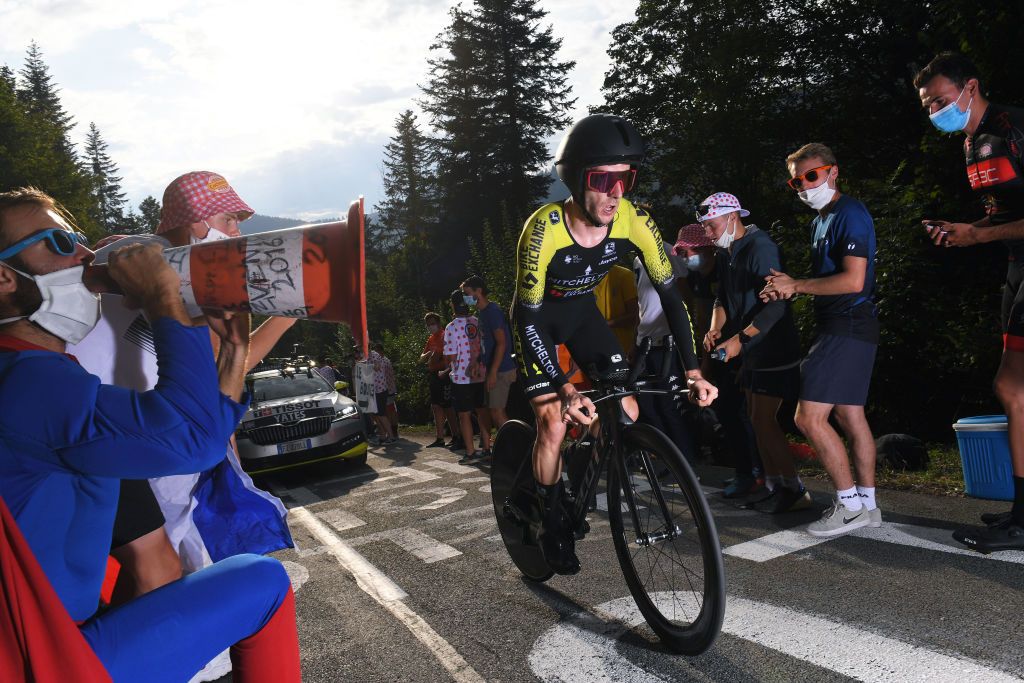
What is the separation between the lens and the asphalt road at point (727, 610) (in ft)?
9.72

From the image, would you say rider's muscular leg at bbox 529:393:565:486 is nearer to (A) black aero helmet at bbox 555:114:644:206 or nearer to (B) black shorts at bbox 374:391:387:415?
(A) black aero helmet at bbox 555:114:644:206

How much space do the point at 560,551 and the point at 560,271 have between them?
1.40 meters

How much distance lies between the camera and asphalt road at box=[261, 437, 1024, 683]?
2.96 metres

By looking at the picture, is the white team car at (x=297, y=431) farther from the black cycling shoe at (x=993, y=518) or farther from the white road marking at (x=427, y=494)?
the black cycling shoe at (x=993, y=518)

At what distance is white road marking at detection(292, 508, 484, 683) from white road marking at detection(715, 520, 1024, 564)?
1816mm

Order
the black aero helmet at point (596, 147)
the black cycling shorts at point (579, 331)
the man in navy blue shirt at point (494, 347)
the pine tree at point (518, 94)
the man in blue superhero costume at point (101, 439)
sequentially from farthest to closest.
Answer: the pine tree at point (518, 94), the man in navy blue shirt at point (494, 347), the black cycling shorts at point (579, 331), the black aero helmet at point (596, 147), the man in blue superhero costume at point (101, 439)

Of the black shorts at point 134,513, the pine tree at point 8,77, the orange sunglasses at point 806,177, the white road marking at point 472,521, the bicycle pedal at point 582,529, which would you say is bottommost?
the white road marking at point 472,521

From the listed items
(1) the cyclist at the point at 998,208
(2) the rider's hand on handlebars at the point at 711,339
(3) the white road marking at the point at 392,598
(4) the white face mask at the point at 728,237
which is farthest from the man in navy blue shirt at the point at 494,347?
(1) the cyclist at the point at 998,208

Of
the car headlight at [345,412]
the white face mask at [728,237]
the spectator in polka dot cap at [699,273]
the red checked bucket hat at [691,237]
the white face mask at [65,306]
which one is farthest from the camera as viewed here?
the car headlight at [345,412]

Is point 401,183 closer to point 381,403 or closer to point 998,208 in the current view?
point 381,403

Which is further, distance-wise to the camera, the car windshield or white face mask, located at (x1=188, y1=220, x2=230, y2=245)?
the car windshield

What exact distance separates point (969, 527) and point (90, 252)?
15.0 ft

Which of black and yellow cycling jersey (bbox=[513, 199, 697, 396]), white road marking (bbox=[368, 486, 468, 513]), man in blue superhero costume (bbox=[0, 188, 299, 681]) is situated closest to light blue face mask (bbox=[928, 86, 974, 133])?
black and yellow cycling jersey (bbox=[513, 199, 697, 396])

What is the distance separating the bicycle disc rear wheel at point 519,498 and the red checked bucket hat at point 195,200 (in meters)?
2.12
